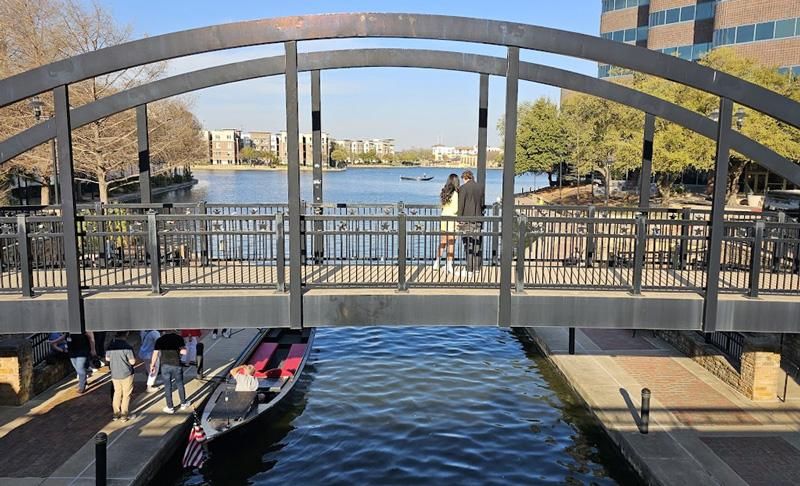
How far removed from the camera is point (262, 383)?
14531mm

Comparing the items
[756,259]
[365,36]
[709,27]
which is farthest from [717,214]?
[709,27]

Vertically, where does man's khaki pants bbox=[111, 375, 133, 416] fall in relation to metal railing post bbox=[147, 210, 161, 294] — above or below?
below

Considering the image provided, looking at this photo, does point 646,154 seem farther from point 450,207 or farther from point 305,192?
point 305,192

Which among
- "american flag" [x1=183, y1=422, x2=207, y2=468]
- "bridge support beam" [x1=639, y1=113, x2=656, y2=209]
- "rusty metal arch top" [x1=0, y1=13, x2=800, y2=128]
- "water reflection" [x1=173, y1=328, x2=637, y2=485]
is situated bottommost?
"water reflection" [x1=173, y1=328, x2=637, y2=485]

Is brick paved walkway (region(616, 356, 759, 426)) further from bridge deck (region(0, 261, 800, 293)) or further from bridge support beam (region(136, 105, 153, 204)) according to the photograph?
bridge support beam (region(136, 105, 153, 204))

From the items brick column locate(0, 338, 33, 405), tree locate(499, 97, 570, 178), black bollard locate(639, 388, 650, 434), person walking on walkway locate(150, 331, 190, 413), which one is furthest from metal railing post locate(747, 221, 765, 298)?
tree locate(499, 97, 570, 178)

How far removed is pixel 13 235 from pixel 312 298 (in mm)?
4405

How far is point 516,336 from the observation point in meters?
22.0

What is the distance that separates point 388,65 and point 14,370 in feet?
31.5

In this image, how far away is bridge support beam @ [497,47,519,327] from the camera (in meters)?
8.87

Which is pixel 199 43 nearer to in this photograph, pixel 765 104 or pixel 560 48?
pixel 560 48

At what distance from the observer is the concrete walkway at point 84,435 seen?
973 centimetres

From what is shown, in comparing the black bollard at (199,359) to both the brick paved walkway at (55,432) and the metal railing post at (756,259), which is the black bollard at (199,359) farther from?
the metal railing post at (756,259)

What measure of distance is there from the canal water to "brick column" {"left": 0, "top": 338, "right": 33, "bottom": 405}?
395 cm
